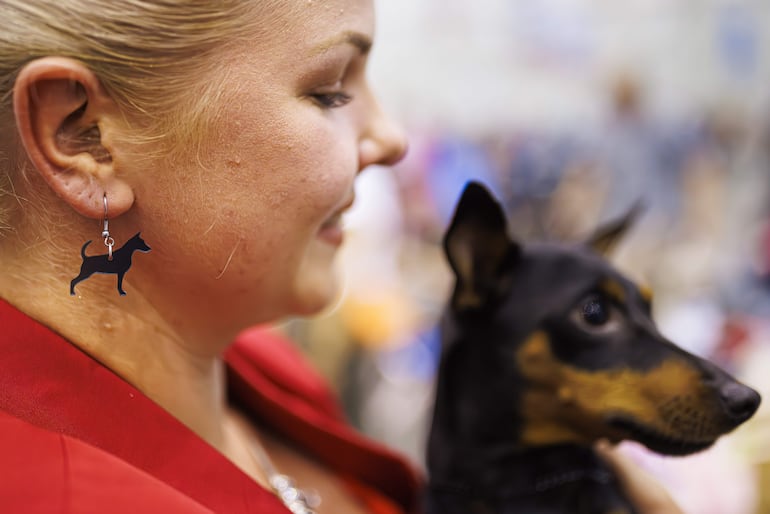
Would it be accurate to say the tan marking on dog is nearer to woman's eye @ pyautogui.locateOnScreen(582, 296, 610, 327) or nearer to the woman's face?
woman's eye @ pyautogui.locateOnScreen(582, 296, 610, 327)

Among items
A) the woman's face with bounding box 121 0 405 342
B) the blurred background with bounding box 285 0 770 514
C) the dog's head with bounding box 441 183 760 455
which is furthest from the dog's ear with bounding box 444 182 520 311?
the blurred background with bounding box 285 0 770 514

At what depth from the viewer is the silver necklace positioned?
0.93m

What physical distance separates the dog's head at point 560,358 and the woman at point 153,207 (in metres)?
0.27

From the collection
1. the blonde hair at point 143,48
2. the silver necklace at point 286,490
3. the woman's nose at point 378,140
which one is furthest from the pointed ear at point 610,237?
the blonde hair at point 143,48

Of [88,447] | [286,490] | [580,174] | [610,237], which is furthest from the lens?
[580,174]

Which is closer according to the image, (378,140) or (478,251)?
(378,140)

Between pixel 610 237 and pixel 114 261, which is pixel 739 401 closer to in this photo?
pixel 610 237

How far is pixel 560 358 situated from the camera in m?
0.97

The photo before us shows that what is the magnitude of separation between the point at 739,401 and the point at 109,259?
25.6 inches

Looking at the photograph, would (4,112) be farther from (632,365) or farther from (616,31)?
(616,31)

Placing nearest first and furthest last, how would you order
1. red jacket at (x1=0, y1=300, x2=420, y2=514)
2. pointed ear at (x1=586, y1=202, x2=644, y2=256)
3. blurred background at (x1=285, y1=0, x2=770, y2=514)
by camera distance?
red jacket at (x1=0, y1=300, x2=420, y2=514) → pointed ear at (x1=586, y1=202, x2=644, y2=256) → blurred background at (x1=285, y1=0, x2=770, y2=514)

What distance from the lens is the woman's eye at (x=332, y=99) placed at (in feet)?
2.54

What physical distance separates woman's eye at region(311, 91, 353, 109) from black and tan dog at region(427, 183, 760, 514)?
210mm

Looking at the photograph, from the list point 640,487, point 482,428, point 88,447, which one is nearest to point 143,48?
point 88,447
